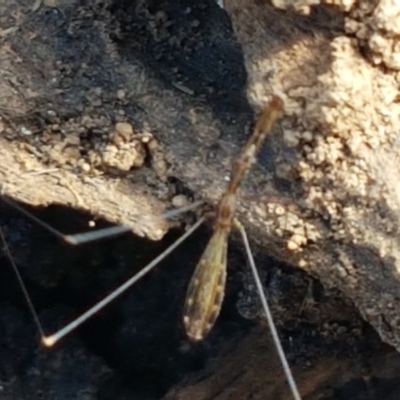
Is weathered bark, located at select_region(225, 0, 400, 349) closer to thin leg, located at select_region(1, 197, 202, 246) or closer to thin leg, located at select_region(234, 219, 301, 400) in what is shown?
thin leg, located at select_region(234, 219, 301, 400)

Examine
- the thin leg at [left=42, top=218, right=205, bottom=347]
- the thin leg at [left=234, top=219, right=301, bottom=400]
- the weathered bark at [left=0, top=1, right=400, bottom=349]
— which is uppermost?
the weathered bark at [left=0, top=1, right=400, bottom=349]

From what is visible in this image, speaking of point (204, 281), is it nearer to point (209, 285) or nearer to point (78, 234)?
point (209, 285)

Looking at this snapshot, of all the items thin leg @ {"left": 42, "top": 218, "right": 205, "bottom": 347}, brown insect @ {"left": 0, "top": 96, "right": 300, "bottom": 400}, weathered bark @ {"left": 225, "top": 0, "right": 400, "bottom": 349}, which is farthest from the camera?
thin leg @ {"left": 42, "top": 218, "right": 205, "bottom": 347}

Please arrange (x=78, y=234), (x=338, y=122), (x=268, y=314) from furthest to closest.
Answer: (x=78, y=234)
(x=268, y=314)
(x=338, y=122)

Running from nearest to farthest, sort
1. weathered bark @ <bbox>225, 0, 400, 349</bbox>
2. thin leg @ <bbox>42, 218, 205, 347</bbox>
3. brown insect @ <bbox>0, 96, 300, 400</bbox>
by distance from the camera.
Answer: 1. weathered bark @ <bbox>225, 0, 400, 349</bbox>
2. brown insect @ <bbox>0, 96, 300, 400</bbox>
3. thin leg @ <bbox>42, 218, 205, 347</bbox>

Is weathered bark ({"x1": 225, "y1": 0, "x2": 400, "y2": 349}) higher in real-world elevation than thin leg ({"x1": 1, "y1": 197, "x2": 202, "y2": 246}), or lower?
higher

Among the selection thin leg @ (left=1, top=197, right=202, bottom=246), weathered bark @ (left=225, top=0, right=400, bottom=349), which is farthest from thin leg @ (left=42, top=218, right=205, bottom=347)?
weathered bark @ (left=225, top=0, right=400, bottom=349)

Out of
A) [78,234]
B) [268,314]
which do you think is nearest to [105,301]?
[78,234]

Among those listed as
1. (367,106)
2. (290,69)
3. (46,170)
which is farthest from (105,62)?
(367,106)

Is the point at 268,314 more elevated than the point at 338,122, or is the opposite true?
the point at 338,122

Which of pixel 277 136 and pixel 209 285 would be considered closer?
pixel 277 136

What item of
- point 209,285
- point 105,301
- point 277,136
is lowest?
point 105,301
